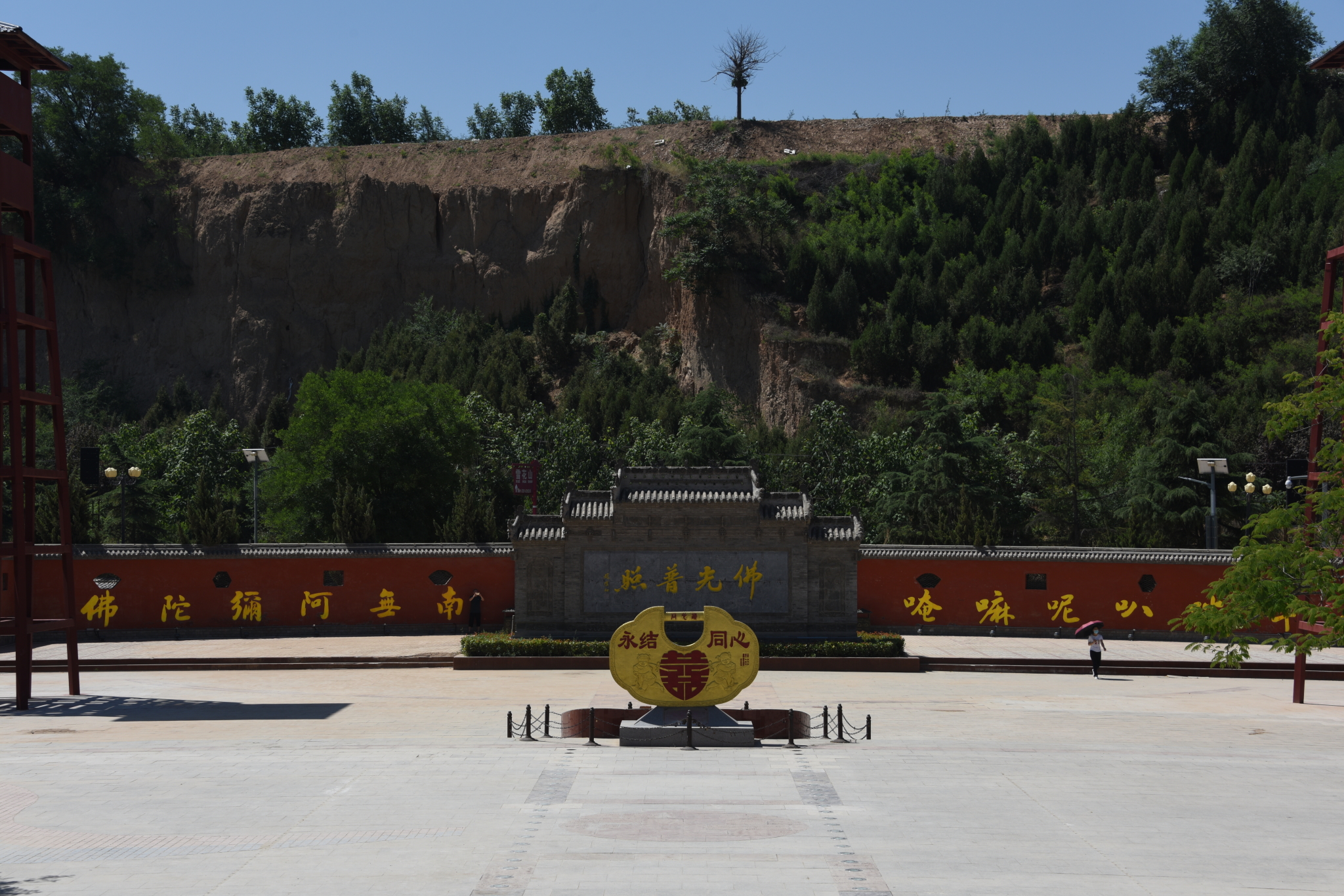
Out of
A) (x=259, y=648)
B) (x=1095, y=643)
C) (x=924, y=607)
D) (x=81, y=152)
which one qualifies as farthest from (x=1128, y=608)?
(x=81, y=152)

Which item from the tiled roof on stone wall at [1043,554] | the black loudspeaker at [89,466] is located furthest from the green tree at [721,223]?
the black loudspeaker at [89,466]

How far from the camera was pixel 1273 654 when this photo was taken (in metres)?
24.6

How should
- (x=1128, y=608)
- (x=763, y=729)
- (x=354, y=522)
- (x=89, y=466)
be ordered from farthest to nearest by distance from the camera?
(x=354, y=522) → (x=1128, y=608) → (x=89, y=466) → (x=763, y=729)

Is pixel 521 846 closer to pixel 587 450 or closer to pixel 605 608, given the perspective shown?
pixel 605 608

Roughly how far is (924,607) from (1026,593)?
2.36 m

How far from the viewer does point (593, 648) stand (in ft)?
77.4

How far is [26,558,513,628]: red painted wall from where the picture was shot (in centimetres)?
2731

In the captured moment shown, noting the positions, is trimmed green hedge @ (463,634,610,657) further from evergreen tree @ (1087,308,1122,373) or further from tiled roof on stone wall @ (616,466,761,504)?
evergreen tree @ (1087,308,1122,373)

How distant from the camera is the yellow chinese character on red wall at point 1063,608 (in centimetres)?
2738

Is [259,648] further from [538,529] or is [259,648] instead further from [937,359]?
[937,359]

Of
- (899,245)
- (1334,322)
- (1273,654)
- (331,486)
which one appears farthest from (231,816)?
(899,245)

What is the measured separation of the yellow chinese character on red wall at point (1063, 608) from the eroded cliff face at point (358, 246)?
35417 mm

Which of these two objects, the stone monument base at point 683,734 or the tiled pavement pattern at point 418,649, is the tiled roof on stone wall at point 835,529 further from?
the stone monument base at point 683,734

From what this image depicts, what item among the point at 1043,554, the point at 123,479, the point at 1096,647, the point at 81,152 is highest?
the point at 81,152
